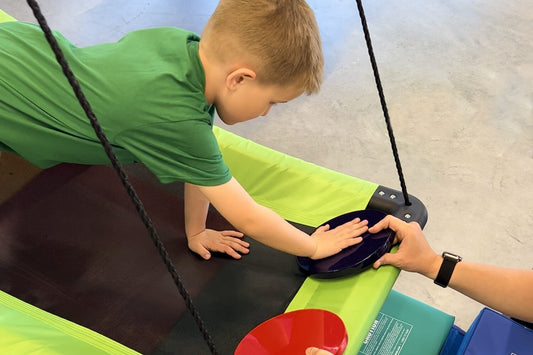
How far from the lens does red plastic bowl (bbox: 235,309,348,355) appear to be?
1.08 meters

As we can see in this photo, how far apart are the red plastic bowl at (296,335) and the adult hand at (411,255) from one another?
0.18 metres

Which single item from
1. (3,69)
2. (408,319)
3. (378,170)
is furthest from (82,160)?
(378,170)

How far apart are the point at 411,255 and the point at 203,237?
1.48 ft

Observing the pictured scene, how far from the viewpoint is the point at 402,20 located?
283cm

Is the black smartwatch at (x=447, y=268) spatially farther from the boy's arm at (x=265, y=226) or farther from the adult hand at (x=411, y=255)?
the boy's arm at (x=265, y=226)

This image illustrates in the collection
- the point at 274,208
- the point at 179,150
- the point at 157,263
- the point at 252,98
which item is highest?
the point at 252,98

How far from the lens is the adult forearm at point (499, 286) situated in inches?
46.3

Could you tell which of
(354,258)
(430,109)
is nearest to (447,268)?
(354,258)

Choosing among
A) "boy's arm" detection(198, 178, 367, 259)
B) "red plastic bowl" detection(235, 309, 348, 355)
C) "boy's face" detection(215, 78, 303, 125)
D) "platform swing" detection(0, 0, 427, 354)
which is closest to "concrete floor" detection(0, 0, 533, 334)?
"platform swing" detection(0, 0, 427, 354)

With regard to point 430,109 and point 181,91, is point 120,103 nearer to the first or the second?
point 181,91

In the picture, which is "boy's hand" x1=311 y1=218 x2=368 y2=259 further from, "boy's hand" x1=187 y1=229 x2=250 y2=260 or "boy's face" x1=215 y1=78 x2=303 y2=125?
"boy's face" x1=215 y1=78 x2=303 y2=125

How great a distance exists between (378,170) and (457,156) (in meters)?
0.29

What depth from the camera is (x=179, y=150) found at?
3.65ft

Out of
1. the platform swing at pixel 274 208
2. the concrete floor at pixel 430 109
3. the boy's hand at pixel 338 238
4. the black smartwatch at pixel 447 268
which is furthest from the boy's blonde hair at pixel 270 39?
the concrete floor at pixel 430 109
